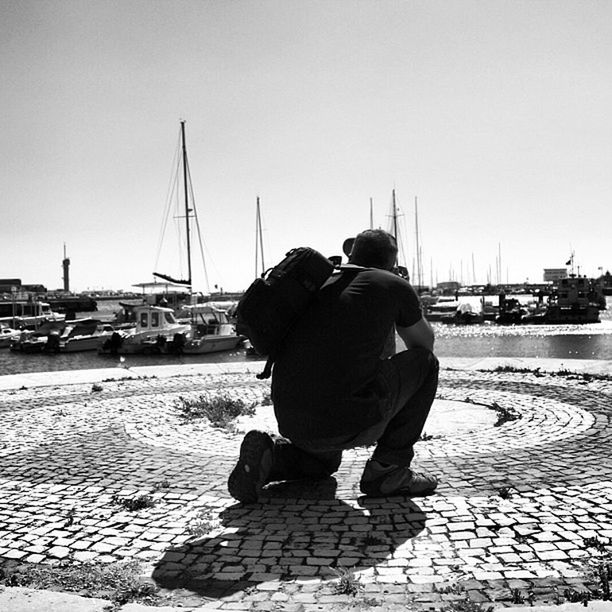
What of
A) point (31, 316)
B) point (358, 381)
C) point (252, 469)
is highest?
point (31, 316)

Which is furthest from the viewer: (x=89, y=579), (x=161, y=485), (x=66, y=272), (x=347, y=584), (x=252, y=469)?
(x=66, y=272)

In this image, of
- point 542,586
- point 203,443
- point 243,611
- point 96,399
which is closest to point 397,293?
point 542,586

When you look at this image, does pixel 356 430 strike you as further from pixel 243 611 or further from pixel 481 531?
pixel 243 611

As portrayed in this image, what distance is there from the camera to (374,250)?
3.95 metres

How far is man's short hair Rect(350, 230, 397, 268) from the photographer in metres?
3.95

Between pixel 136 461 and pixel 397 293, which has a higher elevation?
pixel 397 293

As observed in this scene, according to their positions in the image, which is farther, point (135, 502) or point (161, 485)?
point (161, 485)

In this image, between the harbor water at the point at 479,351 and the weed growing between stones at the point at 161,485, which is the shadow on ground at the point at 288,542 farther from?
the harbor water at the point at 479,351

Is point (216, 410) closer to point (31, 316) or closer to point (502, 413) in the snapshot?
point (502, 413)

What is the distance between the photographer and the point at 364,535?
3332mm

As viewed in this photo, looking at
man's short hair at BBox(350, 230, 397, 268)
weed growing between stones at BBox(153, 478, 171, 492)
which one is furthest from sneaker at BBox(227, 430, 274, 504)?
man's short hair at BBox(350, 230, 397, 268)

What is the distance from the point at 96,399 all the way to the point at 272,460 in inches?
→ 218

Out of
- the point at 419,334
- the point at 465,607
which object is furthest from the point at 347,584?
the point at 419,334

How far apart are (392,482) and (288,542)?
918mm
